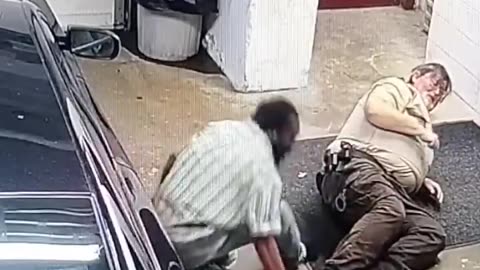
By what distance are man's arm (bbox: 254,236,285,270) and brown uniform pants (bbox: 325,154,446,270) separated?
0.99 ft

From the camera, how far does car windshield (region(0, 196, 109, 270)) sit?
1.24 meters

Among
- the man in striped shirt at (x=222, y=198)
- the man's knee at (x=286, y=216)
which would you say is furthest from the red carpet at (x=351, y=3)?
the man in striped shirt at (x=222, y=198)

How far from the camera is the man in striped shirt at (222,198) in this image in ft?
8.21

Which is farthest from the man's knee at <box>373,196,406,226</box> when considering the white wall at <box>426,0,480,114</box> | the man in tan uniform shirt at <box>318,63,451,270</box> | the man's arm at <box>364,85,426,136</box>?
the white wall at <box>426,0,480,114</box>

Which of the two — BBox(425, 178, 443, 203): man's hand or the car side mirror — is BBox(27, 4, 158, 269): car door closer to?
the car side mirror

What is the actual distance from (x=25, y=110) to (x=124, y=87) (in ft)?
10.1

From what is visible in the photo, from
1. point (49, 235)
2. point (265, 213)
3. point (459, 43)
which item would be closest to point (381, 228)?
point (265, 213)

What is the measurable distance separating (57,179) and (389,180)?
87.3 inches

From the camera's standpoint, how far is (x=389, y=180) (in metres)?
3.43

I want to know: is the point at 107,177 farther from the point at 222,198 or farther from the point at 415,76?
the point at 415,76

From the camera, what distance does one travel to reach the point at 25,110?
1504 millimetres

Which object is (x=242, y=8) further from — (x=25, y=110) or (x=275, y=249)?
(x=25, y=110)

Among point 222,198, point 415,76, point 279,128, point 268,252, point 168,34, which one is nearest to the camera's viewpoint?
point 222,198

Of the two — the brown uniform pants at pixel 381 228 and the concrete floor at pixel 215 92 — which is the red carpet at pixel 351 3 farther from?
the brown uniform pants at pixel 381 228
